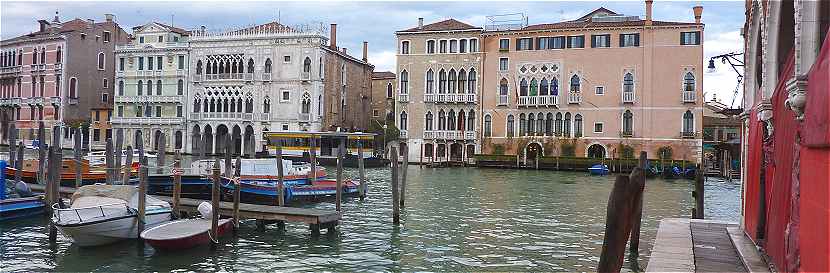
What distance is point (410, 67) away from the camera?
4103 centimetres

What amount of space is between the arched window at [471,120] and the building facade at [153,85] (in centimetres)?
1766

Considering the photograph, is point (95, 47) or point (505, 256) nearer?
point (505, 256)


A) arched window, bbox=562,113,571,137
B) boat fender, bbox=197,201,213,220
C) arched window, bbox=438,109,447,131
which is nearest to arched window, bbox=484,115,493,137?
arched window, bbox=438,109,447,131

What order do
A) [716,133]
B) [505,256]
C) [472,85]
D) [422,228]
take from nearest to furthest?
[505,256] → [422,228] → [472,85] → [716,133]

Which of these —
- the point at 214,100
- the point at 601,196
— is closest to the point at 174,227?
the point at 601,196

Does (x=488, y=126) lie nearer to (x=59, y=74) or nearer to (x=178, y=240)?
(x=59, y=74)

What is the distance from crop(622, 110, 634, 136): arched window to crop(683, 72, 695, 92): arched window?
2965 millimetres

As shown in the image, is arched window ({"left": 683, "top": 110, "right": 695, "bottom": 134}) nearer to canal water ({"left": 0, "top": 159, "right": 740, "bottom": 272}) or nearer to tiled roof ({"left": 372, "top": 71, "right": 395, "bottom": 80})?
canal water ({"left": 0, "top": 159, "right": 740, "bottom": 272})

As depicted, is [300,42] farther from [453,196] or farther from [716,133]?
[716,133]

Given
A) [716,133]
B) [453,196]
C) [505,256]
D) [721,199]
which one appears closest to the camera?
[505,256]

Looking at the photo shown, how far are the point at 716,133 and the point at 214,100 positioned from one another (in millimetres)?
32727

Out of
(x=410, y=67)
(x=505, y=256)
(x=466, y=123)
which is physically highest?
(x=410, y=67)

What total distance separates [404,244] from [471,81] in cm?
2892

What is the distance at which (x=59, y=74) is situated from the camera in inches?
1853
